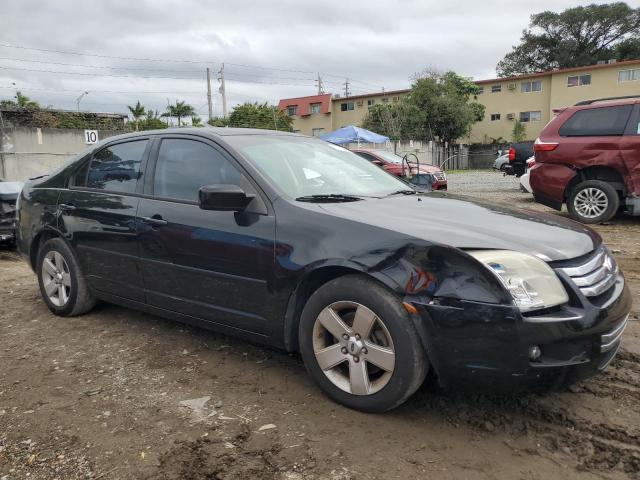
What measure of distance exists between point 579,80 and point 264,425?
45381 mm

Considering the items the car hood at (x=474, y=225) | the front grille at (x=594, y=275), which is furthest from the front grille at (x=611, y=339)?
the car hood at (x=474, y=225)

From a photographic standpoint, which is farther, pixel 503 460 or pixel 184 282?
pixel 184 282

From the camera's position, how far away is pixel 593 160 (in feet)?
25.8

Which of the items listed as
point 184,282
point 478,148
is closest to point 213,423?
point 184,282

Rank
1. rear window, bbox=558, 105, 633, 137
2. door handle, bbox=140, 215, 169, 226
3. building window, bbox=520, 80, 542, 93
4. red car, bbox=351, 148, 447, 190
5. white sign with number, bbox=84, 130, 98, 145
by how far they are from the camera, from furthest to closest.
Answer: building window, bbox=520, 80, 542, 93, white sign with number, bbox=84, 130, 98, 145, red car, bbox=351, 148, 447, 190, rear window, bbox=558, 105, 633, 137, door handle, bbox=140, 215, 169, 226

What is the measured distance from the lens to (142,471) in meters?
2.32

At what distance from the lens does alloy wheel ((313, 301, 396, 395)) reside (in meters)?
2.62

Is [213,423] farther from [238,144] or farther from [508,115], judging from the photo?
[508,115]

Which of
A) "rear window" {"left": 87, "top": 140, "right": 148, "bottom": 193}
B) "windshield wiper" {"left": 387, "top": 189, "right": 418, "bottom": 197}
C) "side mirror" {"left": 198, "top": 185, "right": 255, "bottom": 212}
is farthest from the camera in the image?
"rear window" {"left": 87, "top": 140, "right": 148, "bottom": 193}

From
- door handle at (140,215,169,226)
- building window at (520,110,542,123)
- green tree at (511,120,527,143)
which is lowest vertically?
door handle at (140,215,169,226)

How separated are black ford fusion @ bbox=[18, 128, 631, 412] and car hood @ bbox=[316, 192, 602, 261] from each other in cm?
1

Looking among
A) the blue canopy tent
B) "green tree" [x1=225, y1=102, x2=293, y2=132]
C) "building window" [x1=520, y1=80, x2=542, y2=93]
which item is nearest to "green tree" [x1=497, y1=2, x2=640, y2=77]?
"building window" [x1=520, y1=80, x2=542, y2=93]

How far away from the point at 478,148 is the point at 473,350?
43716 millimetres

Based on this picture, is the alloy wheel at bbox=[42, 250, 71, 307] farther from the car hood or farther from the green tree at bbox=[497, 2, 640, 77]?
the green tree at bbox=[497, 2, 640, 77]
